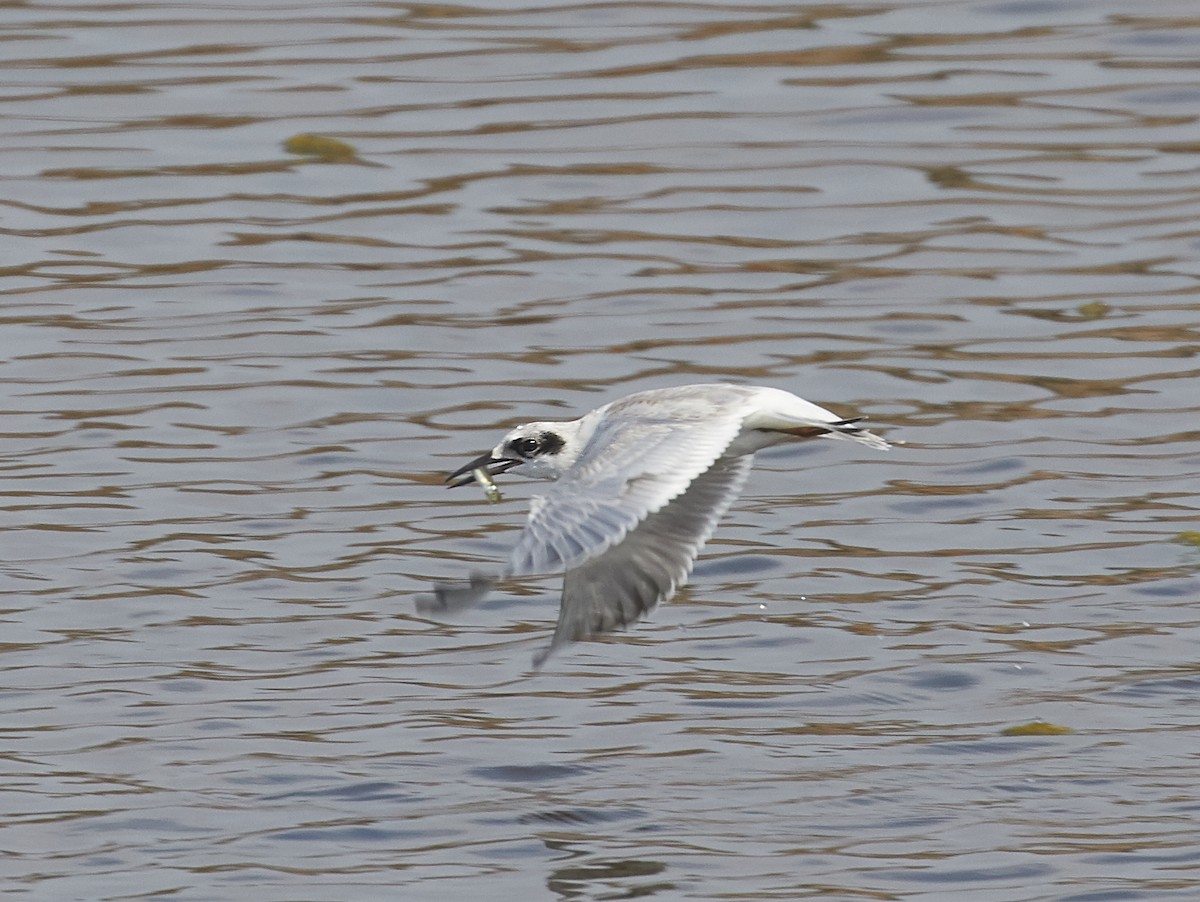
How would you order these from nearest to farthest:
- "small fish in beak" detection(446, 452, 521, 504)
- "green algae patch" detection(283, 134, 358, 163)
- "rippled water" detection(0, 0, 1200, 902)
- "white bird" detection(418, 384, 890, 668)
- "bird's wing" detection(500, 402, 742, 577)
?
"bird's wing" detection(500, 402, 742, 577)
"white bird" detection(418, 384, 890, 668)
"rippled water" detection(0, 0, 1200, 902)
"small fish in beak" detection(446, 452, 521, 504)
"green algae patch" detection(283, 134, 358, 163)

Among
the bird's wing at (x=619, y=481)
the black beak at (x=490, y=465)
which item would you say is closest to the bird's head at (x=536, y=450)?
the black beak at (x=490, y=465)

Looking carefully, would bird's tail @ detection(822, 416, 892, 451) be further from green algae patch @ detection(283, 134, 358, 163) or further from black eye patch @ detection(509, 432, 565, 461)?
green algae patch @ detection(283, 134, 358, 163)

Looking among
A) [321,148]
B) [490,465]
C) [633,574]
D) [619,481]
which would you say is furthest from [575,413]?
[321,148]

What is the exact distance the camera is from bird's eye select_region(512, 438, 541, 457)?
30.3 feet

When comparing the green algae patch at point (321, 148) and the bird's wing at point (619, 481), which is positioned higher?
the bird's wing at point (619, 481)

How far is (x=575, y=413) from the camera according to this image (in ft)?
38.8

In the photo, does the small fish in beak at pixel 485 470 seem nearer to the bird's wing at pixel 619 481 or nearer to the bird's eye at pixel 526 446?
the bird's eye at pixel 526 446

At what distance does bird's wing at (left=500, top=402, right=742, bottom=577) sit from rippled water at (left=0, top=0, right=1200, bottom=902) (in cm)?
107

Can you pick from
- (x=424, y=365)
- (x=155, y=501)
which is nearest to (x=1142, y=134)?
(x=424, y=365)

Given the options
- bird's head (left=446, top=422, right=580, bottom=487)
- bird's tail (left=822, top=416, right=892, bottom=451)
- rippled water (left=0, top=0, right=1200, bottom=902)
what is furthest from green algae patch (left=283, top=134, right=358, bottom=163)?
bird's tail (left=822, top=416, right=892, bottom=451)

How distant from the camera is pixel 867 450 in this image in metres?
12.0

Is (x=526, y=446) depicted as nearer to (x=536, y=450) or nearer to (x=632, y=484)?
(x=536, y=450)

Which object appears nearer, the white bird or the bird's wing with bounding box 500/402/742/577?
the bird's wing with bounding box 500/402/742/577

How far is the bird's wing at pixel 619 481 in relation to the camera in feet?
24.1
